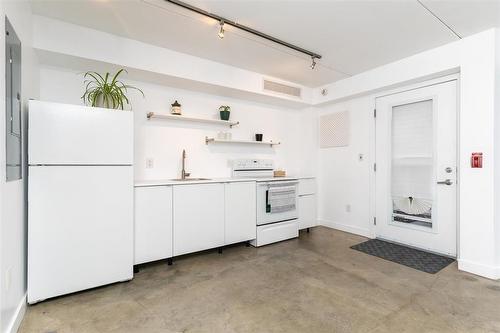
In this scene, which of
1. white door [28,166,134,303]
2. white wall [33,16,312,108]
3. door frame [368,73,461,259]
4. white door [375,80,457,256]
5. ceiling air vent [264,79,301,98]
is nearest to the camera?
white door [28,166,134,303]

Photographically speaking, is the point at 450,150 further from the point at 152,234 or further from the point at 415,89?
the point at 152,234

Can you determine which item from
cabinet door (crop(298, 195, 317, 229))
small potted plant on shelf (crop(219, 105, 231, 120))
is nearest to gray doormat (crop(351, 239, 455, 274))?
cabinet door (crop(298, 195, 317, 229))

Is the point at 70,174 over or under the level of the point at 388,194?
over

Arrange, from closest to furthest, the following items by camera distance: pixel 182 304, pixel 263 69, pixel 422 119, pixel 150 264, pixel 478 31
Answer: pixel 182 304 → pixel 478 31 → pixel 150 264 → pixel 422 119 → pixel 263 69

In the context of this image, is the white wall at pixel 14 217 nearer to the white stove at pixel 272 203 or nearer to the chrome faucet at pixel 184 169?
the chrome faucet at pixel 184 169

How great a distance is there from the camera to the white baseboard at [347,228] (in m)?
4.18

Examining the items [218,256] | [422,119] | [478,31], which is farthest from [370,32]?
[218,256]

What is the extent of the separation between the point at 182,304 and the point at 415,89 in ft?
12.7

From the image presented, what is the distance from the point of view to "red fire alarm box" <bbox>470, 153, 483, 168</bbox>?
2.74m

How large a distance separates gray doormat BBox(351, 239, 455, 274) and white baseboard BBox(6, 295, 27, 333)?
359cm

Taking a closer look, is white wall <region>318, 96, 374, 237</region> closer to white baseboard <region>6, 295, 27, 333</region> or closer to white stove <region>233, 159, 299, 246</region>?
white stove <region>233, 159, 299, 246</region>

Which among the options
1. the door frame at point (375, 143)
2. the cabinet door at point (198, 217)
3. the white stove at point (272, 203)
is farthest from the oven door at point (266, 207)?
the door frame at point (375, 143)

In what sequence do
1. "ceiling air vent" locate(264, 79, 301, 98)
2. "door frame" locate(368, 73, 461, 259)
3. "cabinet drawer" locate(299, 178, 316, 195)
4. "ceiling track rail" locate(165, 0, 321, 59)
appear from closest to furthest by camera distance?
"ceiling track rail" locate(165, 0, 321, 59) < "door frame" locate(368, 73, 461, 259) < "ceiling air vent" locate(264, 79, 301, 98) < "cabinet drawer" locate(299, 178, 316, 195)

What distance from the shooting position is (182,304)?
2176 millimetres
